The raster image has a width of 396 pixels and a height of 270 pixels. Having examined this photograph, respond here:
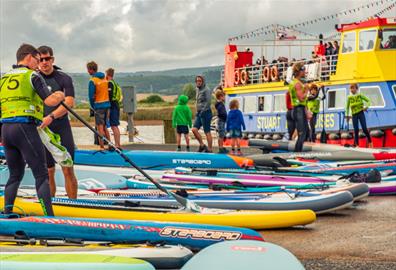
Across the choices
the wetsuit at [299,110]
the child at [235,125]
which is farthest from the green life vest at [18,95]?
the child at [235,125]

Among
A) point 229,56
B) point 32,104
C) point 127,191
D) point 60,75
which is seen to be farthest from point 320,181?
point 229,56

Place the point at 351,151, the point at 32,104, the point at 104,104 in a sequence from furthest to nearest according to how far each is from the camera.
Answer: the point at 104,104, the point at 351,151, the point at 32,104

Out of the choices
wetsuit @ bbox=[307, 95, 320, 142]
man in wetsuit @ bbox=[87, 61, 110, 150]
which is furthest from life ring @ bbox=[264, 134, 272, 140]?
man in wetsuit @ bbox=[87, 61, 110, 150]

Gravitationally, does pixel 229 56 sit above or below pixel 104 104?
above

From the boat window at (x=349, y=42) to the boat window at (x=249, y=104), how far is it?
5.11 metres

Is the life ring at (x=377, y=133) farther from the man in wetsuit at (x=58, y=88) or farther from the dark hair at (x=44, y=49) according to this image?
the dark hair at (x=44, y=49)

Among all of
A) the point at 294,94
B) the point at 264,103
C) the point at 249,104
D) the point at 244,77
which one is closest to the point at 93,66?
the point at 294,94

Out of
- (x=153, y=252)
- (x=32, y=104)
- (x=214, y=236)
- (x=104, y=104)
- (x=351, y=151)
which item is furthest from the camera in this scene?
(x=104, y=104)

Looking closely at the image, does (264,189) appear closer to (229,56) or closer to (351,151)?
(351,151)

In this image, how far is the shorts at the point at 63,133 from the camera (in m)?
8.23

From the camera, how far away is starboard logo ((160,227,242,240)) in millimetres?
6391

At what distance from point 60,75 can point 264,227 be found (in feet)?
8.96

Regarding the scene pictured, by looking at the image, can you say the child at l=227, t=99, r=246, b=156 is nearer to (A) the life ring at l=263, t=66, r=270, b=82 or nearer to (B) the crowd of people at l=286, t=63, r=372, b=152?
(B) the crowd of people at l=286, t=63, r=372, b=152

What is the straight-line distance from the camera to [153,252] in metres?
5.70
